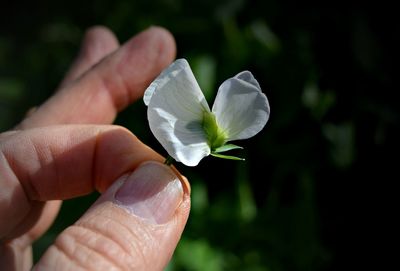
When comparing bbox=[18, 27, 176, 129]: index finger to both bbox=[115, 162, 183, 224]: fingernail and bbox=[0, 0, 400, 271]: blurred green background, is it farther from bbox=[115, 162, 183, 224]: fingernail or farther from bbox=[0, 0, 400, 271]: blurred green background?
bbox=[115, 162, 183, 224]: fingernail

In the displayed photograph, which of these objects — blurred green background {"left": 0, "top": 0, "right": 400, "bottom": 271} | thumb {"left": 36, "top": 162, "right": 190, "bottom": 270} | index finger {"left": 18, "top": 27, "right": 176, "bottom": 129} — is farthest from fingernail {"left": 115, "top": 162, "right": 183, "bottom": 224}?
blurred green background {"left": 0, "top": 0, "right": 400, "bottom": 271}

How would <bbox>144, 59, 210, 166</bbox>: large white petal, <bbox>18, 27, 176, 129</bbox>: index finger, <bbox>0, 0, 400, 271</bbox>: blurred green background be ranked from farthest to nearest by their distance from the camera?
<bbox>0, 0, 400, 271</bbox>: blurred green background, <bbox>18, 27, 176, 129</bbox>: index finger, <bbox>144, 59, 210, 166</bbox>: large white petal

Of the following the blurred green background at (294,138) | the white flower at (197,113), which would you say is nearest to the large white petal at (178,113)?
the white flower at (197,113)

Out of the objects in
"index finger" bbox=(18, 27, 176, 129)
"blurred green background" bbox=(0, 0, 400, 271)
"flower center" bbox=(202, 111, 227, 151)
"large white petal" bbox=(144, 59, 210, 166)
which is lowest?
"blurred green background" bbox=(0, 0, 400, 271)

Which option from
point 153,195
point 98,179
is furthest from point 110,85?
point 153,195

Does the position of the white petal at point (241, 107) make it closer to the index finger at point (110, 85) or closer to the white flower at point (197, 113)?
the white flower at point (197, 113)

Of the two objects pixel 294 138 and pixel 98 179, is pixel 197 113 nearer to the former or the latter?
pixel 98 179

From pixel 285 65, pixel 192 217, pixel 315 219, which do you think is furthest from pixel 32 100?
pixel 315 219
